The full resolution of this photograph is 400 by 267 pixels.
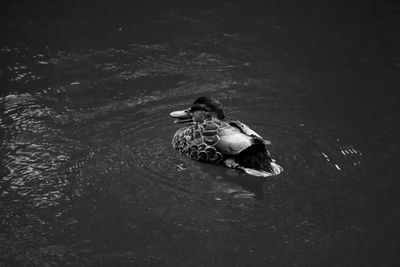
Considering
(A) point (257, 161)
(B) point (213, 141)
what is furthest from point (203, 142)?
(A) point (257, 161)

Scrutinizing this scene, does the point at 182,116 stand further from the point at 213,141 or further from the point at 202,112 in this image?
the point at 213,141

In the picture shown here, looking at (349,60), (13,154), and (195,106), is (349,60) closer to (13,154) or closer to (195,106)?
(195,106)

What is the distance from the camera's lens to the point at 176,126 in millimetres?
7738

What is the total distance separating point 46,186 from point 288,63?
4181mm

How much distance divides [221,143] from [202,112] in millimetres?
689

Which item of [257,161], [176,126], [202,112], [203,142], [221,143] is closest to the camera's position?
[257,161]

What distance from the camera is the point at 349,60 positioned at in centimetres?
917

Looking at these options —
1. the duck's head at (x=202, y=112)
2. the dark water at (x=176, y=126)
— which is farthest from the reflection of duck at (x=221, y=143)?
the dark water at (x=176, y=126)

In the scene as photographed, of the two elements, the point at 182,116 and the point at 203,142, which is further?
the point at 182,116

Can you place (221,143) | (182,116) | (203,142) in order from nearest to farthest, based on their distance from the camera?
1. (221,143)
2. (203,142)
3. (182,116)

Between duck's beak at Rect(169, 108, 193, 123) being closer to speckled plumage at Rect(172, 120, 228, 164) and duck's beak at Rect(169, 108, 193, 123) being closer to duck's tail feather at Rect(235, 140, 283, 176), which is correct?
speckled plumage at Rect(172, 120, 228, 164)

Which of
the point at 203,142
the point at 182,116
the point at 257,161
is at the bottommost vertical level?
the point at 257,161

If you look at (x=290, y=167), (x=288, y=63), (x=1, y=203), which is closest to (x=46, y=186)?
(x=1, y=203)

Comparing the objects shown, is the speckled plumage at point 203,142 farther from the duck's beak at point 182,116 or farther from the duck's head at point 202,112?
the duck's beak at point 182,116
